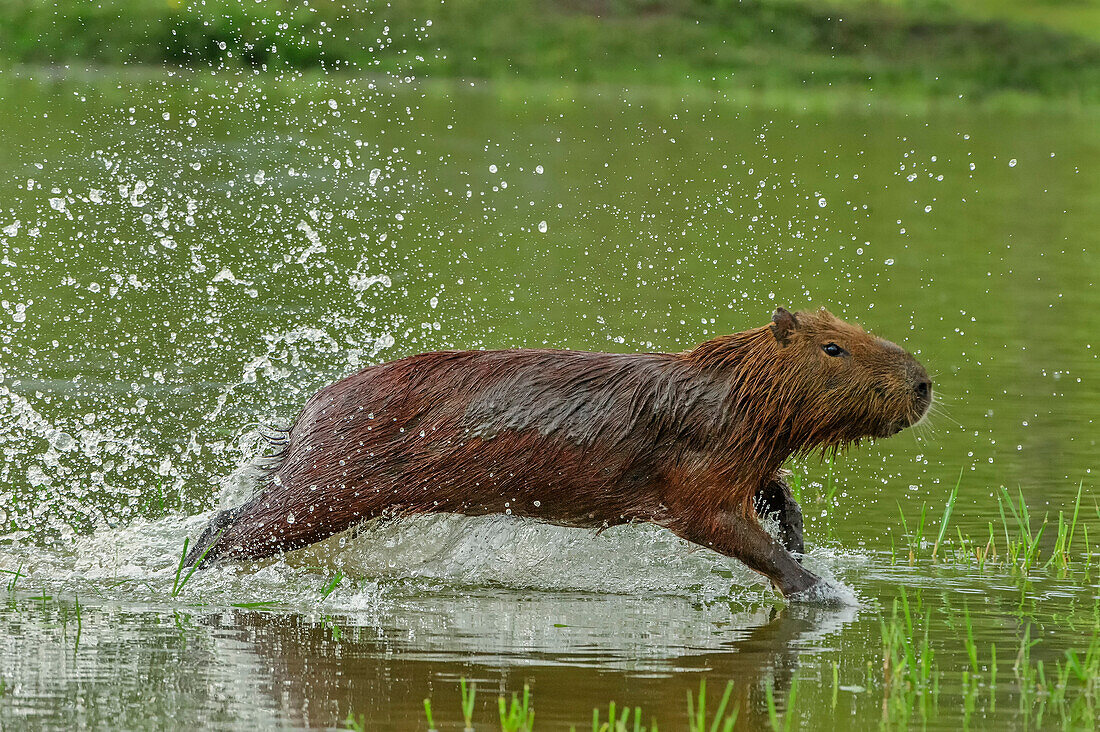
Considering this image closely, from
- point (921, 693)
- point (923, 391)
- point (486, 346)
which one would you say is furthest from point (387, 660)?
point (486, 346)

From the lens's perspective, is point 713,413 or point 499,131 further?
point 499,131

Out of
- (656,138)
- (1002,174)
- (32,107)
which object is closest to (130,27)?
(32,107)

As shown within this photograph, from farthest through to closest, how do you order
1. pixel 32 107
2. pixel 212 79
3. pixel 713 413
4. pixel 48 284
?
pixel 212 79 → pixel 32 107 → pixel 48 284 → pixel 713 413

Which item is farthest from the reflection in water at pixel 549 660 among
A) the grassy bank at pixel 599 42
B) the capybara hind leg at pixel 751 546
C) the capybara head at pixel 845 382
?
the grassy bank at pixel 599 42

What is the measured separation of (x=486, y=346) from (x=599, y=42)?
2318 centimetres

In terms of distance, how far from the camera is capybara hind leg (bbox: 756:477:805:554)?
6176 mm

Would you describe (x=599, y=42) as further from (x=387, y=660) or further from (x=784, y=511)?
(x=387, y=660)

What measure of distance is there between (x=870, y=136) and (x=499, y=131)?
607 centimetres

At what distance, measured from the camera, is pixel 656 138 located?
2405 cm

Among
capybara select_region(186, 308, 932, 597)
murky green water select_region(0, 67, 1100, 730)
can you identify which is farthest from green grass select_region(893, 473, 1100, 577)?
capybara select_region(186, 308, 932, 597)

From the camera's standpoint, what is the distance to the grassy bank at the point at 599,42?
28703 mm

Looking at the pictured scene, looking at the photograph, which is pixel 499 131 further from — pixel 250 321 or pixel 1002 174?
pixel 250 321

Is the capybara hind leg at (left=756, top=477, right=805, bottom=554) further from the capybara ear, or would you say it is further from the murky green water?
the capybara ear

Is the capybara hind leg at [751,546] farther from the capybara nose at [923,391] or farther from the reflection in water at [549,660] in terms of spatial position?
the capybara nose at [923,391]
